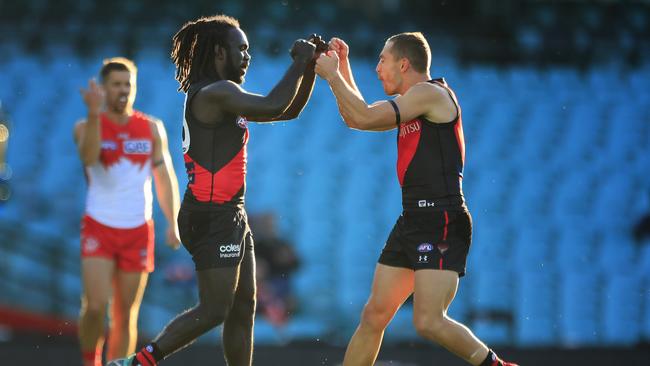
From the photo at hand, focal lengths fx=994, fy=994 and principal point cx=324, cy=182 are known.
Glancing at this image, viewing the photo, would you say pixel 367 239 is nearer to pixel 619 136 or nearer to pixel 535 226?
pixel 535 226

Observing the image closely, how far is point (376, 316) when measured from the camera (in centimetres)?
534

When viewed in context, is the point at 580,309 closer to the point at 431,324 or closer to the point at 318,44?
the point at 431,324

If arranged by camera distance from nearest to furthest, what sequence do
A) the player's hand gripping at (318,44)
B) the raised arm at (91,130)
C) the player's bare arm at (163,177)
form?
the player's hand gripping at (318,44)
the raised arm at (91,130)
the player's bare arm at (163,177)

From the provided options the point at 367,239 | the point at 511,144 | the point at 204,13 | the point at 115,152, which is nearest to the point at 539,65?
the point at 511,144

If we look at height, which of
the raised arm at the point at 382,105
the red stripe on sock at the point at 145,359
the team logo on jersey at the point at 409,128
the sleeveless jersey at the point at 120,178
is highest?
the raised arm at the point at 382,105

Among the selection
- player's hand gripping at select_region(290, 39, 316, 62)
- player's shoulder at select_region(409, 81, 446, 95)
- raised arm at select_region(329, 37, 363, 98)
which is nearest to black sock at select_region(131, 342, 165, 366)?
player's hand gripping at select_region(290, 39, 316, 62)

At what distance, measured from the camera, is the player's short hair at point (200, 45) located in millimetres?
5316

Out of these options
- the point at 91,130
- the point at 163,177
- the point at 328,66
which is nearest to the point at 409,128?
the point at 328,66

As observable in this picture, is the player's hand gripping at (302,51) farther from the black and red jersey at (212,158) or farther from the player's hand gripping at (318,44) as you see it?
the black and red jersey at (212,158)

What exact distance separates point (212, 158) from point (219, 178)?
110 mm

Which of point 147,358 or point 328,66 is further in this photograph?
point 328,66

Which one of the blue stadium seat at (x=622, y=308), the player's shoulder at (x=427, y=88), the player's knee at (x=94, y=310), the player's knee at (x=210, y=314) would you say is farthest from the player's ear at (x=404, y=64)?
the blue stadium seat at (x=622, y=308)

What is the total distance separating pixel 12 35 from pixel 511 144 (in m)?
6.06

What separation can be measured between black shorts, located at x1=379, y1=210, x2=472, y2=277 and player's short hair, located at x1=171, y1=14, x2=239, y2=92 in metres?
1.32
